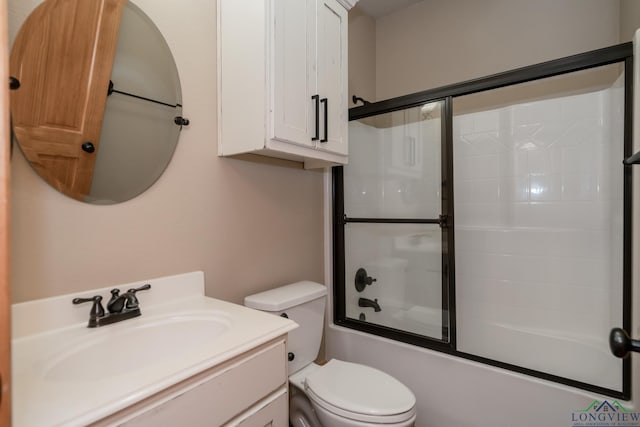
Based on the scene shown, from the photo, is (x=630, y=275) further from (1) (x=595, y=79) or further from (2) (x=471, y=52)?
(2) (x=471, y=52)

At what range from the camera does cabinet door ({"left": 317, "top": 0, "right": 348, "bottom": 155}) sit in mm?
1428

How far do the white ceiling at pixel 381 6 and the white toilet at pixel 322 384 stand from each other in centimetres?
209

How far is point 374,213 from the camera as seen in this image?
2070 mm

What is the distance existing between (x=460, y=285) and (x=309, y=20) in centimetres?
183

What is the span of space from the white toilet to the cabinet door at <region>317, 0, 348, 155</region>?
29.0 inches

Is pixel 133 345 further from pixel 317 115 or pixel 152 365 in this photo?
pixel 317 115

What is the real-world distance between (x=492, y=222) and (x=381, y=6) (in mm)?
1789

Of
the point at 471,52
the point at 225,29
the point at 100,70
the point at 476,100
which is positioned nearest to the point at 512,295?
the point at 476,100

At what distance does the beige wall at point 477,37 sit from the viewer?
1.79 metres

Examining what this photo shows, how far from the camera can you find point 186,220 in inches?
48.9

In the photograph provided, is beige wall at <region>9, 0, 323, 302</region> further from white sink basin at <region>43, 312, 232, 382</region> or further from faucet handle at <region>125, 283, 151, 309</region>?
white sink basin at <region>43, 312, 232, 382</region>

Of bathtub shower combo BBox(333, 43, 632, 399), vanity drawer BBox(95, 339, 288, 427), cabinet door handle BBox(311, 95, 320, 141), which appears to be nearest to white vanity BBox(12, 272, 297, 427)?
vanity drawer BBox(95, 339, 288, 427)

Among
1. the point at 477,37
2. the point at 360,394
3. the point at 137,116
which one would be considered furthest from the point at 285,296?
the point at 477,37

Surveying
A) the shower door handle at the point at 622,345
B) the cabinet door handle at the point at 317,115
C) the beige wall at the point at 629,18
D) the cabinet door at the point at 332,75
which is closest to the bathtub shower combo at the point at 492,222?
the beige wall at the point at 629,18
